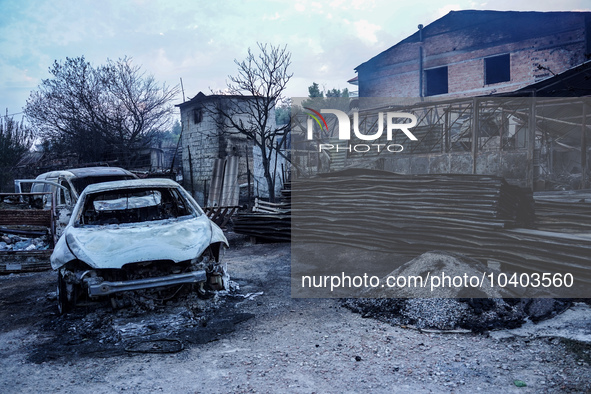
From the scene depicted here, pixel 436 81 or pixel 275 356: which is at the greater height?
pixel 436 81

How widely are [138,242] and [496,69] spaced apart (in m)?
24.1

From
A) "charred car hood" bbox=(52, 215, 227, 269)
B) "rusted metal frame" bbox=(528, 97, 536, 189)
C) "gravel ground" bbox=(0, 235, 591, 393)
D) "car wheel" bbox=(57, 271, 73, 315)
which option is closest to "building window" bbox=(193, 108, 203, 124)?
"rusted metal frame" bbox=(528, 97, 536, 189)

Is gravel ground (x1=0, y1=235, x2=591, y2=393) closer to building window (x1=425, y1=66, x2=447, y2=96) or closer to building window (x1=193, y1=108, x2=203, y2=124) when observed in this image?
building window (x1=193, y1=108, x2=203, y2=124)

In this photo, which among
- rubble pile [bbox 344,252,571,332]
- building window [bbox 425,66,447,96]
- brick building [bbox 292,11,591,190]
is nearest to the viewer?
rubble pile [bbox 344,252,571,332]

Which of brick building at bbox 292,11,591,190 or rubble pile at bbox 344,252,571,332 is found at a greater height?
brick building at bbox 292,11,591,190

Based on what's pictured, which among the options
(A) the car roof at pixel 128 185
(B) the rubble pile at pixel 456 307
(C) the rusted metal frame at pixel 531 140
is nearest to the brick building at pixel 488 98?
(C) the rusted metal frame at pixel 531 140

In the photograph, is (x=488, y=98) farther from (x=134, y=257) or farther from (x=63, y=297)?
(x=63, y=297)

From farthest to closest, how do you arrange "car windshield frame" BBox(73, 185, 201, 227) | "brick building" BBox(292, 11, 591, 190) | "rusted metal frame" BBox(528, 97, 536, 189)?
"brick building" BBox(292, 11, 591, 190) → "rusted metal frame" BBox(528, 97, 536, 189) → "car windshield frame" BBox(73, 185, 201, 227)

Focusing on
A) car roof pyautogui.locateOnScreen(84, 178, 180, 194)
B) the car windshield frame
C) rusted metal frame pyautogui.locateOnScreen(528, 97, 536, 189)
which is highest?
rusted metal frame pyautogui.locateOnScreen(528, 97, 536, 189)

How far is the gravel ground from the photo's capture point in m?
3.25

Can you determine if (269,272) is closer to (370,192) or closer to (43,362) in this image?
(370,192)

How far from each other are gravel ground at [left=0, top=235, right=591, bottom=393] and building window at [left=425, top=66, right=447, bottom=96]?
22.9 meters

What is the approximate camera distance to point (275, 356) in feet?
12.4

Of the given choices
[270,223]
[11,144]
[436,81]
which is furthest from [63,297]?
[436,81]
